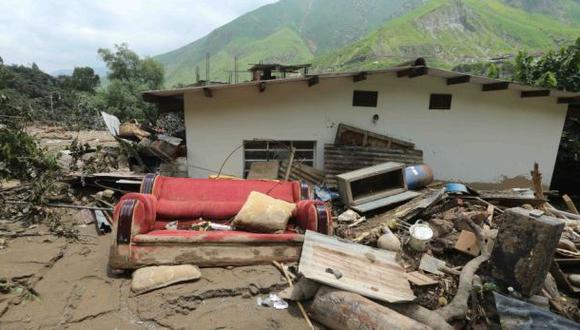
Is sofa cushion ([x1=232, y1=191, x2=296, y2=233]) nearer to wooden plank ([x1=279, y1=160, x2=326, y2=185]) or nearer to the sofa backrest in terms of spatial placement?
the sofa backrest

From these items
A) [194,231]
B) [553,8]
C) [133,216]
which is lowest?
[194,231]

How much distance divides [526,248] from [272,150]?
222 inches

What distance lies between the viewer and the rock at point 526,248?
3.22 meters

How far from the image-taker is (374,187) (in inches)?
290

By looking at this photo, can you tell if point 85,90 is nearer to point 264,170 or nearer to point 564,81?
point 264,170

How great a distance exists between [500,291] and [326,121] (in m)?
5.31

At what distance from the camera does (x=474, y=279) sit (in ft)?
12.1

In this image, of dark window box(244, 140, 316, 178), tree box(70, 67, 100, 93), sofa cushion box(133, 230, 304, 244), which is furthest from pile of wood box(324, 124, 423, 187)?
tree box(70, 67, 100, 93)

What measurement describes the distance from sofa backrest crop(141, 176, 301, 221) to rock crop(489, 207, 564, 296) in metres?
2.87

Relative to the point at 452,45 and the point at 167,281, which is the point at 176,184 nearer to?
the point at 167,281

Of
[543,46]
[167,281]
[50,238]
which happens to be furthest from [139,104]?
[543,46]

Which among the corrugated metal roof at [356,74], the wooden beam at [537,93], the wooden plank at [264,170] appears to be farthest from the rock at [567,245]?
the wooden plank at [264,170]

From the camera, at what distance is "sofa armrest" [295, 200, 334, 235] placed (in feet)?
14.3

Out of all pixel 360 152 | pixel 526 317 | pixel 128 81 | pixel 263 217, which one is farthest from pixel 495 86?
pixel 128 81
